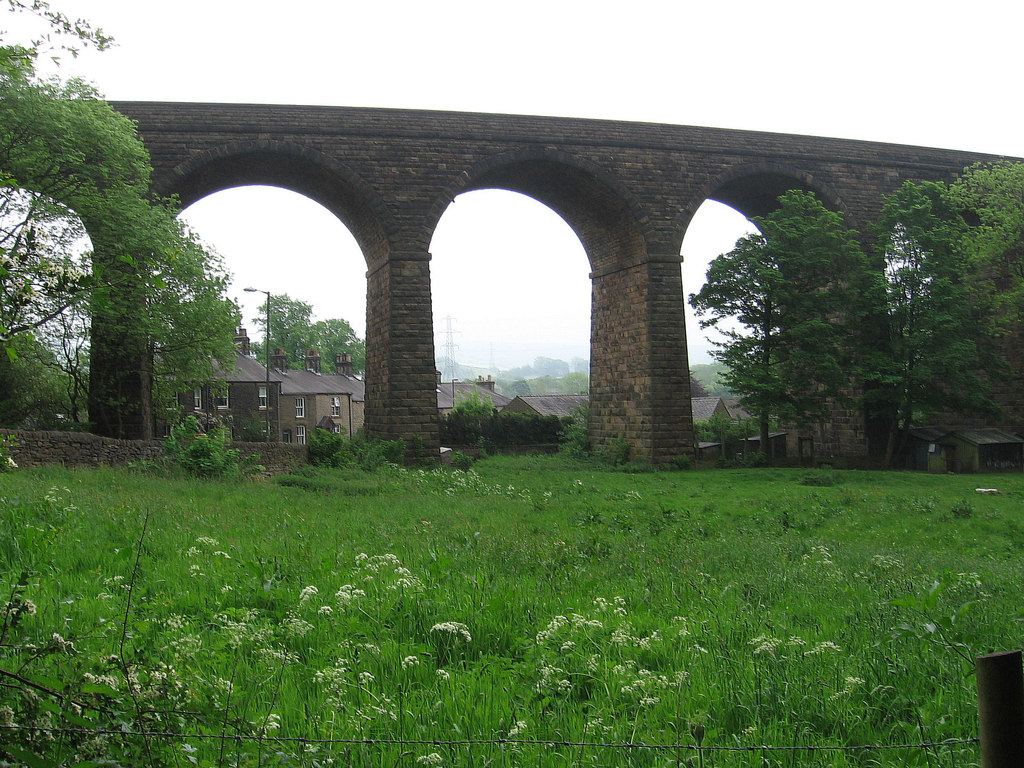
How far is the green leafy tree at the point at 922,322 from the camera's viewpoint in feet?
71.2

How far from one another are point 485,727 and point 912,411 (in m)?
23.5

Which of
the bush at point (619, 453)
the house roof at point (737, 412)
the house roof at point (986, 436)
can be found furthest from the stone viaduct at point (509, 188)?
the house roof at point (737, 412)

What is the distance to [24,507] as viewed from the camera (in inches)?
289

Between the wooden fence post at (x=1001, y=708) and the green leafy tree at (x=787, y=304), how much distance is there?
65.2ft

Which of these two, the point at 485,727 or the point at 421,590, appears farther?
the point at 421,590

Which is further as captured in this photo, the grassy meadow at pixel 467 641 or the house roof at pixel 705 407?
the house roof at pixel 705 407

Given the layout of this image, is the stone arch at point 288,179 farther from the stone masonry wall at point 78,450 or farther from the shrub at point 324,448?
the stone masonry wall at point 78,450

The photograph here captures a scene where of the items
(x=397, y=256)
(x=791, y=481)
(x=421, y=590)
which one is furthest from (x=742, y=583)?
(x=397, y=256)

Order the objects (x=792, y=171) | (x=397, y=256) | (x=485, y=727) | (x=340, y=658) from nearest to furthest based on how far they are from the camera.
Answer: (x=485, y=727) < (x=340, y=658) < (x=397, y=256) < (x=792, y=171)

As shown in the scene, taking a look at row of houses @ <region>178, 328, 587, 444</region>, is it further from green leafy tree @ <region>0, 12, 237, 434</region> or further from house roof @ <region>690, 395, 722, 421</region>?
green leafy tree @ <region>0, 12, 237, 434</region>

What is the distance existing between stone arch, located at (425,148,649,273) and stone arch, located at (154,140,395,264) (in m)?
1.83

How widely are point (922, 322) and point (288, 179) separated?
1868cm

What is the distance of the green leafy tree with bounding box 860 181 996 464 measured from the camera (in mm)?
21703

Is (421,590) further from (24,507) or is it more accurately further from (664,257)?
(664,257)
